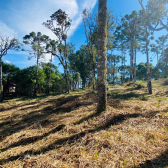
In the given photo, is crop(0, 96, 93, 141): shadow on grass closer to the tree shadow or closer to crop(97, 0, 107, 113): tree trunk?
crop(97, 0, 107, 113): tree trunk

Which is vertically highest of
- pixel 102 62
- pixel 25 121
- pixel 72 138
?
pixel 102 62

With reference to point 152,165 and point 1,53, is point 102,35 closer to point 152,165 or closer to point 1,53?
point 152,165

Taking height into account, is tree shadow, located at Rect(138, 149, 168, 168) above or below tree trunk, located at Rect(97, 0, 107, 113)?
below

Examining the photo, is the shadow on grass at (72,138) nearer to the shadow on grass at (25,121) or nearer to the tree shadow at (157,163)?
the tree shadow at (157,163)

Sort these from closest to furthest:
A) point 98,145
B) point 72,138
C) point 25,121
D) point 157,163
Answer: point 157,163, point 98,145, point 72,138, point 25,121

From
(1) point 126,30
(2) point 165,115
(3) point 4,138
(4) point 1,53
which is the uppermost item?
(1) point 126,30

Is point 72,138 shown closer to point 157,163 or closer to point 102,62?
point 157,163

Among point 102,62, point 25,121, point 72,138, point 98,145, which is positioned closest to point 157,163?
point 98,145

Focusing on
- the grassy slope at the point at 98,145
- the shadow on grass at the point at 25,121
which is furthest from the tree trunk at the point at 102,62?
the shadow on grass at the point at 25,121

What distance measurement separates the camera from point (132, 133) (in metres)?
2.86

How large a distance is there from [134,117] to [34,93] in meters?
18.8

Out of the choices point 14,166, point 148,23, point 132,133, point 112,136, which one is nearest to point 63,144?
point 14,166

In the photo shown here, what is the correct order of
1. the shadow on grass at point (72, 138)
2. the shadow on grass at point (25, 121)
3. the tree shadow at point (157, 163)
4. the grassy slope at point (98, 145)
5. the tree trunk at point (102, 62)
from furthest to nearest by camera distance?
1. the tree trunk at point (102, 62)
2. the shadow on grass at point (25, 121)
3. the shadow on grass at point (72, 138)
4. the grassy slope at point (98, 145)
5. the tree shadow at point (157, 163)

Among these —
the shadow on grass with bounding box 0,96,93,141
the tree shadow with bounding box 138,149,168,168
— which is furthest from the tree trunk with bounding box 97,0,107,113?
the tree shadow with bounding box 138,149,168,168
